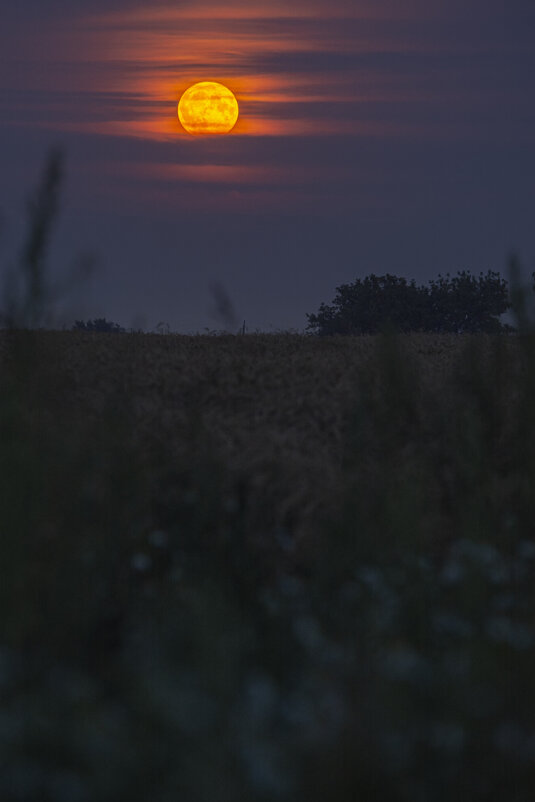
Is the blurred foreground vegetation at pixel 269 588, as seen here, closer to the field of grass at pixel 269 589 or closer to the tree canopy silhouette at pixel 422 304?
the field of grass at pixel 269 589

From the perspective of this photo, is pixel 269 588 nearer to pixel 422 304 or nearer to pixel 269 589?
pixel 269 589

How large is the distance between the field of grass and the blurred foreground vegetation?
0.5 inches

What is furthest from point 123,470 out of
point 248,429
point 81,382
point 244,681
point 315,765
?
point 81,382

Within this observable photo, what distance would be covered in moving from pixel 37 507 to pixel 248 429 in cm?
319

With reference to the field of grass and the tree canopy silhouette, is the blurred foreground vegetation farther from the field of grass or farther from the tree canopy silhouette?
the tree canopy silhouette

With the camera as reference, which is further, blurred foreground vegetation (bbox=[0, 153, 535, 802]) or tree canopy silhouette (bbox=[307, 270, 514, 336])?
tree canopy silhouette (bbox=[307, 270, 514, 336])

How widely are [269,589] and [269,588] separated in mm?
63

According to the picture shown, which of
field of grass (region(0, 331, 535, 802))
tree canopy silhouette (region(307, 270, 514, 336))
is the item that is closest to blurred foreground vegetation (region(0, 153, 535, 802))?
field of grass (region(0, 331, 535, 802))

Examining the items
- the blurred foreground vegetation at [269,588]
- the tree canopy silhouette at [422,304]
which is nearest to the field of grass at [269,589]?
the blurred foreground vegetation at [269,588]

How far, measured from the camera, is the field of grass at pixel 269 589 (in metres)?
3.12

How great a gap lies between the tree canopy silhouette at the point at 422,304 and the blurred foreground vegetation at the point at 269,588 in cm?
2956

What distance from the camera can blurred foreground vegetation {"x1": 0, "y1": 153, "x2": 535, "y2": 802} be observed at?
312 cm

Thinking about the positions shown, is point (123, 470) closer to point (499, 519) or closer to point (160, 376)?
point (499, 519)

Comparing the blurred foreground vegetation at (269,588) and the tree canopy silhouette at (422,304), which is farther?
the tree canopy silhouette at (422,304)
